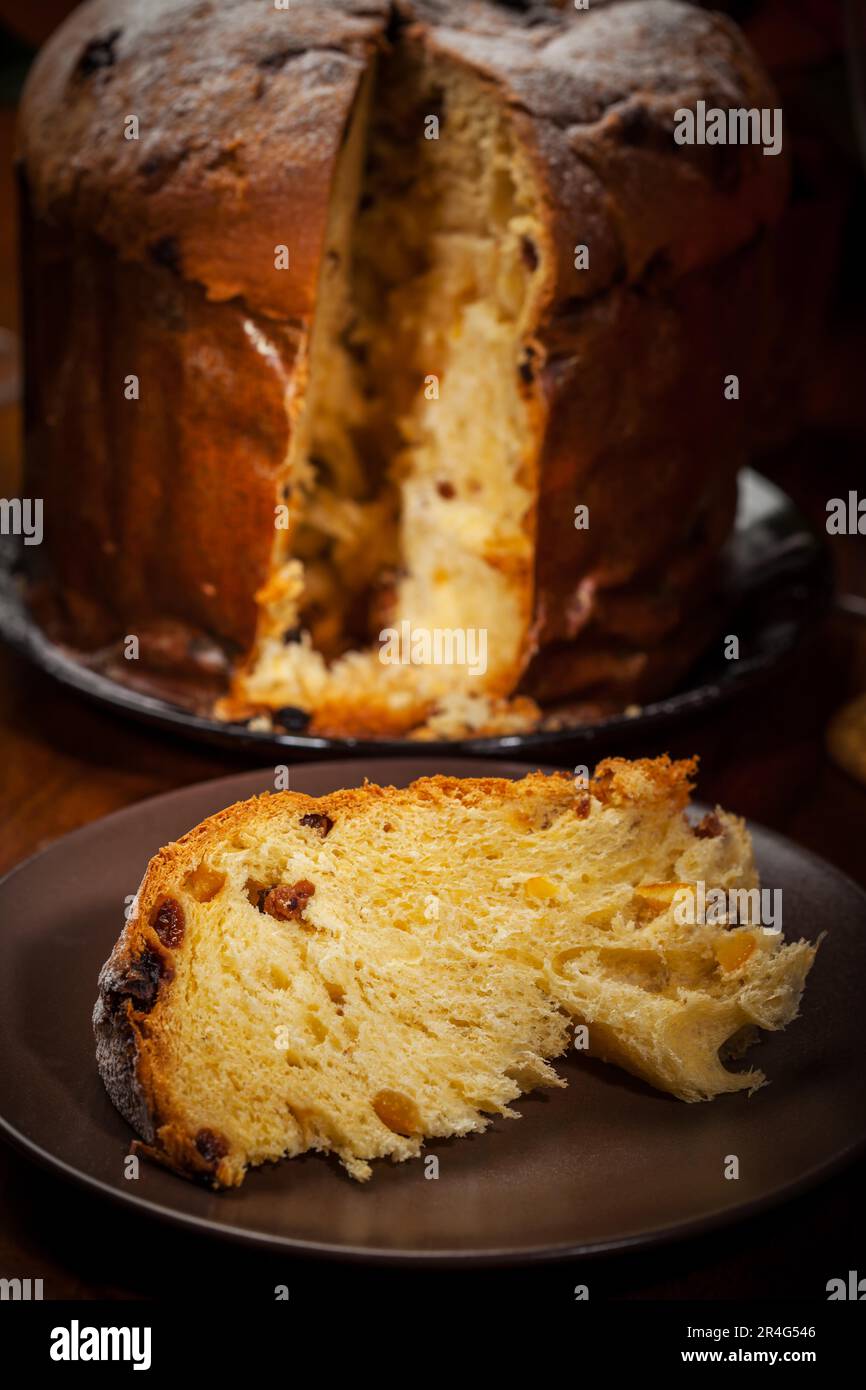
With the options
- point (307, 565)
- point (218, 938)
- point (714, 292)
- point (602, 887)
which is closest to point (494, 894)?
point (602, 887)

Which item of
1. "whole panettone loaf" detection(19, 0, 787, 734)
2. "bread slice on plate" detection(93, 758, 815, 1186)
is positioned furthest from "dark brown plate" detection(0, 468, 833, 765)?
"bread slice on plate" detection(93, 758, 815, 1186)

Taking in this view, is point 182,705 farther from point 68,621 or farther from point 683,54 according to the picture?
point 683,54

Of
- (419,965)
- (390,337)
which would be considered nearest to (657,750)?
(390,337)

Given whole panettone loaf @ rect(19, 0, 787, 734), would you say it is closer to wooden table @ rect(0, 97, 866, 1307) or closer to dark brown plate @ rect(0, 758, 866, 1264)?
wooden table @ rect(0, 97, 866, 1307)

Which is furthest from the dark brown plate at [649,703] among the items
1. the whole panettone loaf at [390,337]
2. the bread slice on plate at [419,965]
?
the bread slice on plate at [419,965]

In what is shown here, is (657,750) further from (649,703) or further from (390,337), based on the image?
(390,337)

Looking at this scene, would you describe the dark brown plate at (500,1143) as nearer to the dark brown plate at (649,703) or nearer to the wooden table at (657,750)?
the wooden table at (657,750)
